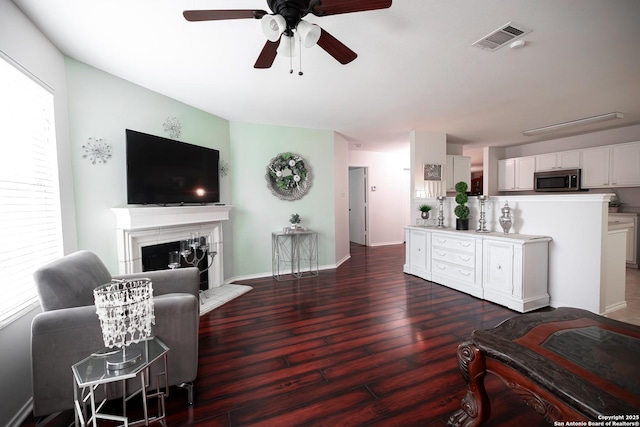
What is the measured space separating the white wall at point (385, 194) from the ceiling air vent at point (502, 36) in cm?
480

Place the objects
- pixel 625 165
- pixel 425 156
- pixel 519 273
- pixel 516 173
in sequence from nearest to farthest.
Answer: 1. pixel 519 273
2. pixel 625 165
3. pixel 425 156
4. pixel 516 173

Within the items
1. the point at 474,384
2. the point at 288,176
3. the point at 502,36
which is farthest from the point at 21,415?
the point at 502,36

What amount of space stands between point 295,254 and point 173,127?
2689mm

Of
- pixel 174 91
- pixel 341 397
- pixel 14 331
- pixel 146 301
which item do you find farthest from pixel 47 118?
pixel 341 397

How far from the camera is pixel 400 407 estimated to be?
163 centimetres

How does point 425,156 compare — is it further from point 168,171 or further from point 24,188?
point 24,188

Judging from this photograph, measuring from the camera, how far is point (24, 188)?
1801 millimetres

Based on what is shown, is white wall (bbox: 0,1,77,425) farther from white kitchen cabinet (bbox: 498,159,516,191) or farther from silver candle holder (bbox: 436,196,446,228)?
white kitchen cabinet (bbox: 498,159,516,191)

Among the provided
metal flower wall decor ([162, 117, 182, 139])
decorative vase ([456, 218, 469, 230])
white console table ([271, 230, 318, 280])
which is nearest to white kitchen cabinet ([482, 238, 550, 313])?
decorative vase ([456, 218, 469, 230])

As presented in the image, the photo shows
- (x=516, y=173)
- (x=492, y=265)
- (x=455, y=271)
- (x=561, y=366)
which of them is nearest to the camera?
(x=561, y=366)

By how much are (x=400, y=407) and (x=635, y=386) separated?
1.07m

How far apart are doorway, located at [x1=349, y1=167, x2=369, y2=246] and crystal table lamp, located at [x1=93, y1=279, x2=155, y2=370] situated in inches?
247

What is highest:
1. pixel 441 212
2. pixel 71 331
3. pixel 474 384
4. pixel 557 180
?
pixel 557 180

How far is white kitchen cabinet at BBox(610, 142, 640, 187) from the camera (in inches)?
184
